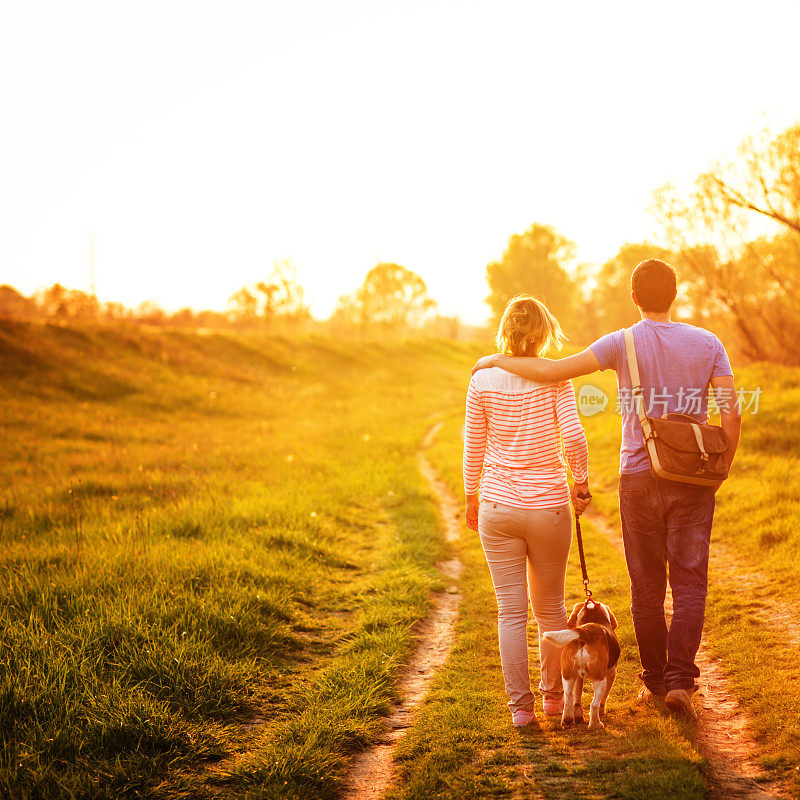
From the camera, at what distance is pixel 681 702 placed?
4.21 m

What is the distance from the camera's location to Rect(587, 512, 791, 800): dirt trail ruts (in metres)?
3.43

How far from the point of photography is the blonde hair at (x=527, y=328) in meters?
4.22

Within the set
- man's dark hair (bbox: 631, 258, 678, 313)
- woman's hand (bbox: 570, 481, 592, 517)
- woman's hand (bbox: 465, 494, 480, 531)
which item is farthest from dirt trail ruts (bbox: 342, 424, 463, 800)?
man's dark hair (bbox: 631, 258, 678, 313)

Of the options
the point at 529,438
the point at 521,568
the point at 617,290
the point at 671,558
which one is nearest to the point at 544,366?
the point at 529,438

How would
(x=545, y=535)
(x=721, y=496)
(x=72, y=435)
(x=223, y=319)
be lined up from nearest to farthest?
(x=545, y=535)
(x=721, y=496)
(x=72, y=435)
(x=223, y=319)

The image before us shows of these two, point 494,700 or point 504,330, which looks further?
point 494,700

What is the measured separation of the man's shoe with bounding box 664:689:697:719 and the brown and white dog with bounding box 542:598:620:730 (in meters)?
0.38

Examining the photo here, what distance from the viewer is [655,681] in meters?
4.54

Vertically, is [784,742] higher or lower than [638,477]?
lower

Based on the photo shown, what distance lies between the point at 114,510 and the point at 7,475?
3.67 m

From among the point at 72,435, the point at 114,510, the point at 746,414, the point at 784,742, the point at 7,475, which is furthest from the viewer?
the point at 72,435

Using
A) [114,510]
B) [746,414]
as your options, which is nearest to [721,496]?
[746,414]

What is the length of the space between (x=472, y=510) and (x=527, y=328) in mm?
1190

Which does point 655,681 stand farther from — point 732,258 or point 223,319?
point 223,319
